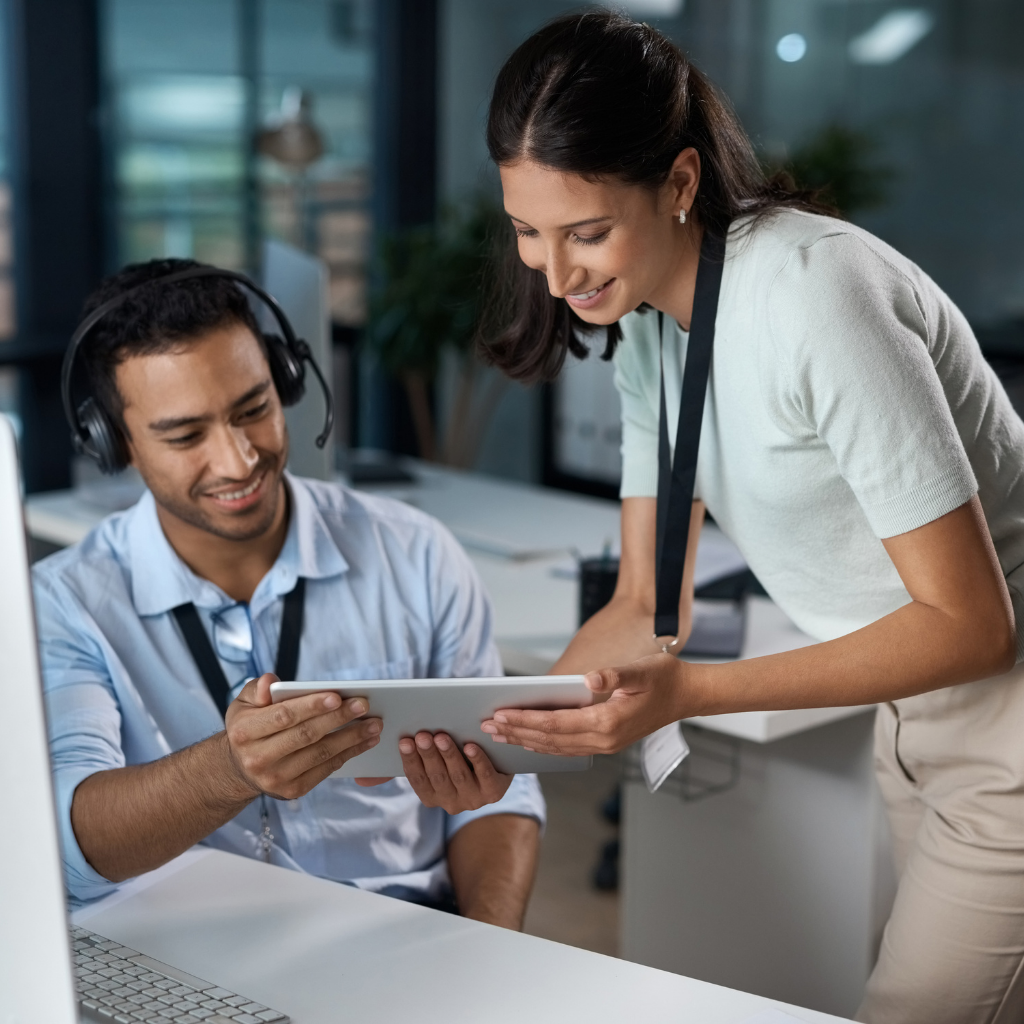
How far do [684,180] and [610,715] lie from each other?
510mm

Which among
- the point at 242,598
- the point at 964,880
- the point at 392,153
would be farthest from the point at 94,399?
the point at 392,153

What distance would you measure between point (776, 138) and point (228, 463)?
3079 millimetres

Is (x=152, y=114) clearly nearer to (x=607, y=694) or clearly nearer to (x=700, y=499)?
Result: (x=700, y=499)

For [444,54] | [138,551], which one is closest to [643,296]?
[138,551]

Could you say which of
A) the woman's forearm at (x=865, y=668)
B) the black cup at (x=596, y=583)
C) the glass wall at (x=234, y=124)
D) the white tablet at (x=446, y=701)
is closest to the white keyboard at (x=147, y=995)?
the white tablet at (x=446, y=701)

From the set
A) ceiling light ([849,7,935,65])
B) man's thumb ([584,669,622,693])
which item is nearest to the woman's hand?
man's thumb ([584,669,622,693])

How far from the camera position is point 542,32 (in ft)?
4.00

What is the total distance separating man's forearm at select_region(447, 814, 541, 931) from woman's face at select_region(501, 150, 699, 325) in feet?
2.10

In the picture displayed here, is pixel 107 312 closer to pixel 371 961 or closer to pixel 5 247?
pixel 371 961

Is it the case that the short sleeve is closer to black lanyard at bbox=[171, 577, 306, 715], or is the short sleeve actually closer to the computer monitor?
black lanyard at bbox=[171, 577, 306, 715]

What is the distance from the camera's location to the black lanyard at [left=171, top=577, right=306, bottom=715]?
1.51 meters

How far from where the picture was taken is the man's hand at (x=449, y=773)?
1255 millimetres

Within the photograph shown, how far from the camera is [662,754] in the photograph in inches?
53.9

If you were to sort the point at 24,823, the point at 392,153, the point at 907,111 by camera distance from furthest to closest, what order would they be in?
the point at 392,153, the point at 907,111, the point at 24,823
